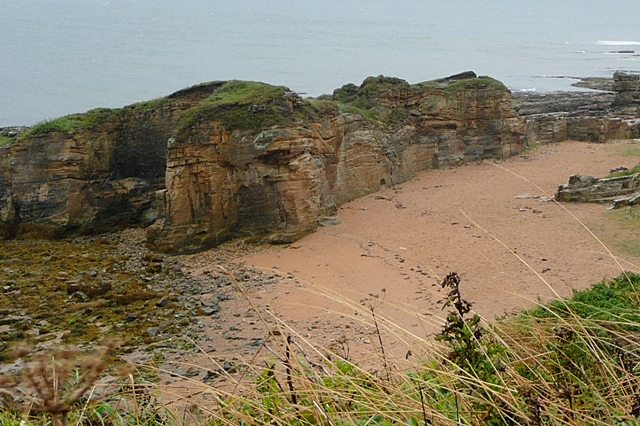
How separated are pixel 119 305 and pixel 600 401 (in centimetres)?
1288

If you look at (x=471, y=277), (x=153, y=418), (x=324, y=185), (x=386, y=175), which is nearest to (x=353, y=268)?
(x=471, y=277)

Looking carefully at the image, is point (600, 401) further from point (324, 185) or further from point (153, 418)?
point (324, 185)

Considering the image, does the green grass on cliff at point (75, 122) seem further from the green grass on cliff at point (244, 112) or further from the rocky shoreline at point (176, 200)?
the green grass on cliff at point (244, 112)

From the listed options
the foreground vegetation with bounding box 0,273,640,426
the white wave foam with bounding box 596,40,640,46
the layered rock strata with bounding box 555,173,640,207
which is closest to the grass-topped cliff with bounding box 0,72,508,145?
the layered rock strata with bounding box 555,173,640,207

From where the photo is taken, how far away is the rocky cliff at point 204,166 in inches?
727

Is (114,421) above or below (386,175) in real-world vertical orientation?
above

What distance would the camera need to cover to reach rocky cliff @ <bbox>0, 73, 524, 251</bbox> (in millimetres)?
18469

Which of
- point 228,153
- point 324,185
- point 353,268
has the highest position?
point 228,153

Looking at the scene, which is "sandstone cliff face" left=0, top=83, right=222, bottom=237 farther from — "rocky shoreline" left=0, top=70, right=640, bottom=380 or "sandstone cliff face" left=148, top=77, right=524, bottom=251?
"sandstone cliff face" left=148, top=77, right=524, bottom=251

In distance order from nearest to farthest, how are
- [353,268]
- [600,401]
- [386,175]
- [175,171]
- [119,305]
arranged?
[600,401]
[119,305]
[353,268]
[175,171]
[386,175]

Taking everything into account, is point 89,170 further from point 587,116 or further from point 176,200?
point 587,116

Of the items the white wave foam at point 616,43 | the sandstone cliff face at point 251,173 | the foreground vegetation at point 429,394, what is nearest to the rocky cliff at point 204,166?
the sandstone cliff face at point 251,173

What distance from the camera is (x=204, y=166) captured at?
1852 centimetres

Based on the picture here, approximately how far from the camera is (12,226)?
781 inches
